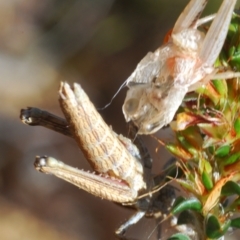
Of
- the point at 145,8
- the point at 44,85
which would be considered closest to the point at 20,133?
the point at 44,85

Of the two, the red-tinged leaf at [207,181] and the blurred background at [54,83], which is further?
the blurred background at [54,83]

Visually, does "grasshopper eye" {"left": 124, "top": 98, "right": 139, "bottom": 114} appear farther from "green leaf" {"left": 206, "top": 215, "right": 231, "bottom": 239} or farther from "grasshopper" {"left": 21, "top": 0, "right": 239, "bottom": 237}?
"green leaf" {"left": 206, "top": 215, "right": 231, "bottom": 239}

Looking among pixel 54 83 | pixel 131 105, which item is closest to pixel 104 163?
Result: pixel 131 105

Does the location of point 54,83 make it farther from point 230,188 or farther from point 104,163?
point 230,188

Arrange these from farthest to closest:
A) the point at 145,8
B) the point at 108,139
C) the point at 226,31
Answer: the point at 145,8 < the point at 108,139 < the point at 226,31

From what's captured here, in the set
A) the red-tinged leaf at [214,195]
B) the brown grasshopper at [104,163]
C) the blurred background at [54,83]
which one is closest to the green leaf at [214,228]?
the red-tinged leaf at [214,195]

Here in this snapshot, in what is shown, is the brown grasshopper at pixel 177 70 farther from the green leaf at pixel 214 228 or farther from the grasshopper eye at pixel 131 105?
the green leaf at pixel 214 228

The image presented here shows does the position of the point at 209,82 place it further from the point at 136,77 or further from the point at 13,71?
the point at 13,71
